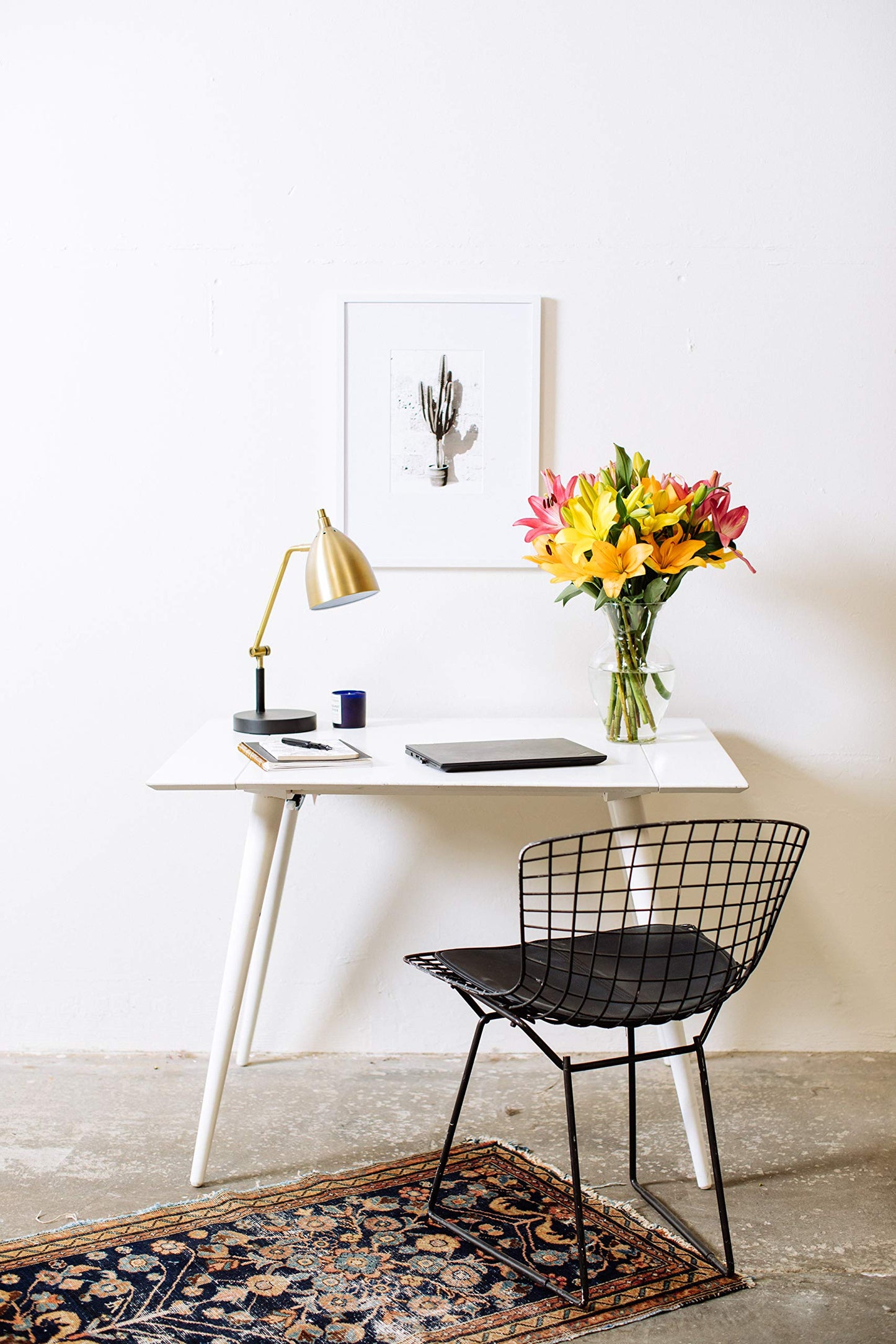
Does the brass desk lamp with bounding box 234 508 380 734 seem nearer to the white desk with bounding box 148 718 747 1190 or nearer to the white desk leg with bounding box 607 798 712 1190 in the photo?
the white desk with bounding box 148 718 747 1190

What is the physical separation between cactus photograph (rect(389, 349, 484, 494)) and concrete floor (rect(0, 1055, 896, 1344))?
1303 millimetres

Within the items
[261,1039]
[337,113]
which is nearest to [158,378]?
[337,113]

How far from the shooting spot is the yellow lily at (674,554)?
7.52 feet

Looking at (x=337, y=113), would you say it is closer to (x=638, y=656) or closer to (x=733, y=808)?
(x=638, y=656)

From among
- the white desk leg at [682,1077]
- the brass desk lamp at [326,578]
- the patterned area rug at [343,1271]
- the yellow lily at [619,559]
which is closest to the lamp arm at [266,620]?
the brass desk lamp at [326,578]

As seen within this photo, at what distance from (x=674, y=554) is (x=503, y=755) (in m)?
0.50

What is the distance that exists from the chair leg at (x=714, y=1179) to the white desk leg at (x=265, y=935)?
2.88 ft

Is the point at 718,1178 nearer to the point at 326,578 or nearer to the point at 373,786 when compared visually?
the point at 373,786

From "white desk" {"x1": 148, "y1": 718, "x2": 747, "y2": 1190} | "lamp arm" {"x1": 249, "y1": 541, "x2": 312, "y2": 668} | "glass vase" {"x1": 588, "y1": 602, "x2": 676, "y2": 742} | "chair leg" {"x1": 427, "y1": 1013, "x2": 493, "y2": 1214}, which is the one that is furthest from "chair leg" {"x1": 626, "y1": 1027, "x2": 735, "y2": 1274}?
"lamp arm" {"x1": 249, "y1": 541, "x2": 312, "y2": 668}

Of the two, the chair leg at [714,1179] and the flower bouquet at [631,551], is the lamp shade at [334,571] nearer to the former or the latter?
the flower bouquet at [631,551]

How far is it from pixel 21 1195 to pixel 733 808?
165 cm

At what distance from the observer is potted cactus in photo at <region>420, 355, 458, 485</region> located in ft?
8.77

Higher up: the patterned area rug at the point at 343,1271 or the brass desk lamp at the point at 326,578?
the brass desk lamp at the point at 326,578

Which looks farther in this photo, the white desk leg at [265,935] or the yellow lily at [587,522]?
the white desk leg at [265,935]
